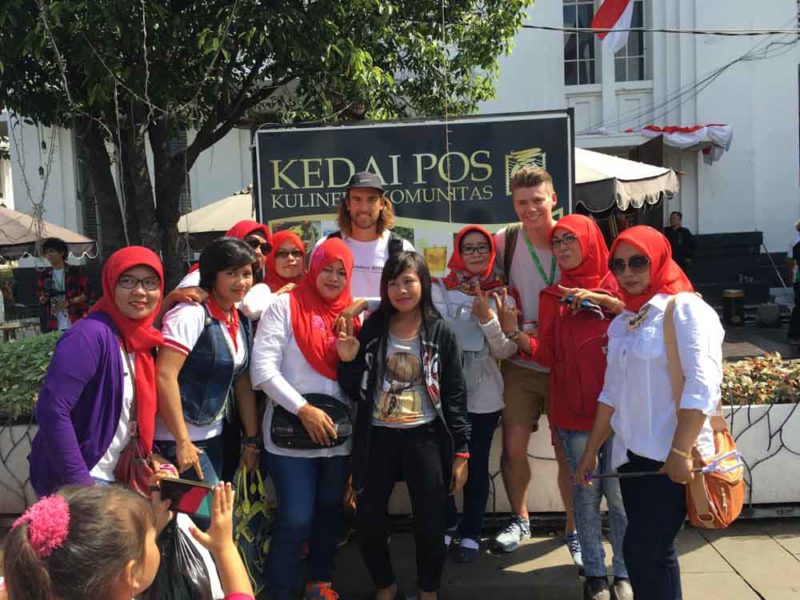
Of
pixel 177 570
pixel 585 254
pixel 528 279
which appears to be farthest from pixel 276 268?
pixel 177 570

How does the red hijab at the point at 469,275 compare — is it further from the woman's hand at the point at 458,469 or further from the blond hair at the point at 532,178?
the woman's hand at the point at 458,469

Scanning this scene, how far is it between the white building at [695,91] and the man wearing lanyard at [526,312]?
11171 mm

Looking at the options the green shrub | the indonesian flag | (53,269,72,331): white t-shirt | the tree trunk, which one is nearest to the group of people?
the green shrub

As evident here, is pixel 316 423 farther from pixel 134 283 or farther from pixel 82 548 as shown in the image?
pixel 82 548

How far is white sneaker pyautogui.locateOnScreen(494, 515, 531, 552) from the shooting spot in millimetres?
3898

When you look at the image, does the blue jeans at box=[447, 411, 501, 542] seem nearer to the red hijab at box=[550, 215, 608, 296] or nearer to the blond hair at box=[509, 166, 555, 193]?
the red hijab at box=[550, 215, 608, 296]

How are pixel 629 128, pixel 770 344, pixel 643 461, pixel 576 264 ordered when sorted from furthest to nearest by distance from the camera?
1. pixel 629 128
2. pixel 770 344
3. pixel 576 264
4. pixel 643 461

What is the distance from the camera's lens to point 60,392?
246 cm

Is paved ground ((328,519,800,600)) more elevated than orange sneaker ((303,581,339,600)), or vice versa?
orange sneaker ((303,581,339,600))

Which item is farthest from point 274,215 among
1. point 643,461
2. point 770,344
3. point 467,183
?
point 770,344

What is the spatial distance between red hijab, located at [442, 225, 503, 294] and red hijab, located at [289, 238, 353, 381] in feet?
2.09

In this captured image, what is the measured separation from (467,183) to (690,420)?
311cm

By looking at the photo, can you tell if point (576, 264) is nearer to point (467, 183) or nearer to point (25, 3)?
point (467, 183)

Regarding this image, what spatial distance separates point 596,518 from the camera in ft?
10.9
